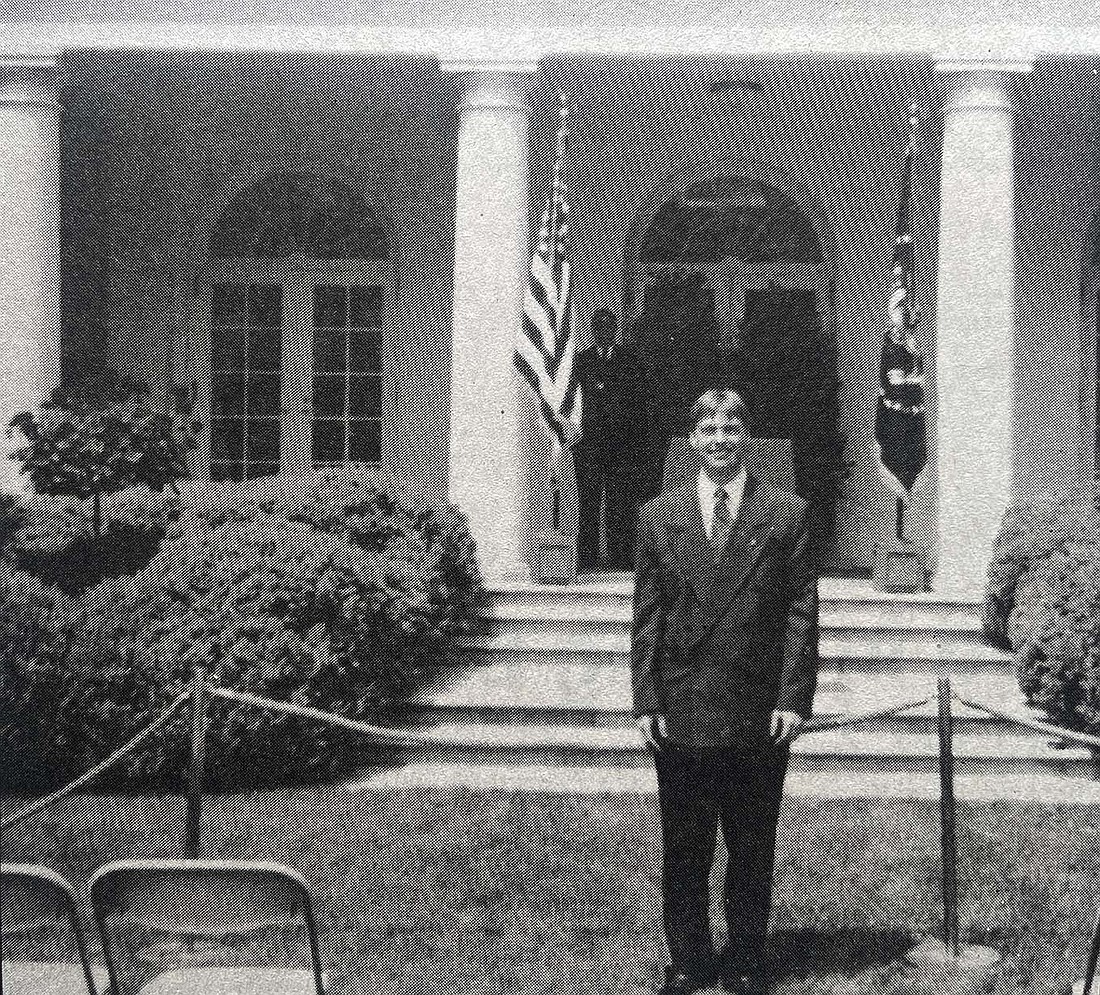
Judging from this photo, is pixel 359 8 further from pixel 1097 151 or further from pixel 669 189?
pixel 1097 151

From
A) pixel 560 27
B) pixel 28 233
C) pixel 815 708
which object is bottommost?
pixel 815 708

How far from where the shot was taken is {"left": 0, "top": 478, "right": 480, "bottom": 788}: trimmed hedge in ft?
23.7

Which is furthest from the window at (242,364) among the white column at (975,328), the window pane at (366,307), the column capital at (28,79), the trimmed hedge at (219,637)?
the white column at (975,328)

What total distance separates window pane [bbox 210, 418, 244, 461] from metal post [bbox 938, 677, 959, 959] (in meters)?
9.34

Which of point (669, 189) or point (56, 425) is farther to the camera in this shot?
point (669, 189)

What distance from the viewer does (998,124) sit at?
33.7 ft

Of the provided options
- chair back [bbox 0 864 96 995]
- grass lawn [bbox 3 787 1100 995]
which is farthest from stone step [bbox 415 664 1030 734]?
chair back [bbox 0 864 96 995]

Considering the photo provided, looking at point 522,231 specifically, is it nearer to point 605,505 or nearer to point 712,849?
point 605,505

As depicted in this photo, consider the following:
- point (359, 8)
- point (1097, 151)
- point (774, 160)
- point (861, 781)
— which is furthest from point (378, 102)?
point (861, 781)

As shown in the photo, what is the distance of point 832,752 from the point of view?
796 centimetres

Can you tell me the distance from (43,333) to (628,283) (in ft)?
16.4

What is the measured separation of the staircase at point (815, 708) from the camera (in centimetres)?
781

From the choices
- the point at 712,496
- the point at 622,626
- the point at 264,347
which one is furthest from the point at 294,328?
the point at 712,496

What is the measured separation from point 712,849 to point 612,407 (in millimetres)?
7901
